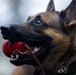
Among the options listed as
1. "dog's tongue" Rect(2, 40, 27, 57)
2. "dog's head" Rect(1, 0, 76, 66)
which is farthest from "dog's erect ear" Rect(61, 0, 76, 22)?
"dog's tongue" Rect(2, 40, 27, 57)

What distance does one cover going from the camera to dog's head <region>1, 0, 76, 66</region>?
7.12 metres

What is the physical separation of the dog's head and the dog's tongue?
60mm

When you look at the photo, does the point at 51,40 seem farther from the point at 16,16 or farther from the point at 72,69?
the point at 16,16

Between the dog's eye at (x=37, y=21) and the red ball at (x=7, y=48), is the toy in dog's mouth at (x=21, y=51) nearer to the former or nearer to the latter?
the red ball at (x=7, y=48)

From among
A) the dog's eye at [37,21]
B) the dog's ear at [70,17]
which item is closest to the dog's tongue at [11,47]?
the dog's eye at [37,21]

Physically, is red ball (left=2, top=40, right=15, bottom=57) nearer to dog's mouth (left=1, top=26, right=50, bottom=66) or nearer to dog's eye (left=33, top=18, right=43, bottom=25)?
dog's mouth (left=1, top=26, right=50, bottom=66)

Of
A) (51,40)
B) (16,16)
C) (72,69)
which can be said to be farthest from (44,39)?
(16,16)

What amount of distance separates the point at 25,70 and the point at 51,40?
853 mm

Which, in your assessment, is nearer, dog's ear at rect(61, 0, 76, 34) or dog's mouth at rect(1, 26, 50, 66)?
dog's mouth at rect(1, 26, 50, 66)

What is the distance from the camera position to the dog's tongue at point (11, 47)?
7.02m

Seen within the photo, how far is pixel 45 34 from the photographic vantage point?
7.39 metres

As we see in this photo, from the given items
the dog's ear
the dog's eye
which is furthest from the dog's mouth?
the dog's ear

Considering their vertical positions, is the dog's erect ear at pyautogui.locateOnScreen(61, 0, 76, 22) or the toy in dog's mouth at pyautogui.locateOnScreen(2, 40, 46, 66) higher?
the dog's erect ear at pyautogui.locateOnScreen(61, 0, 76, 22)

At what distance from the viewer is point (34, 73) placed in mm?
7457
